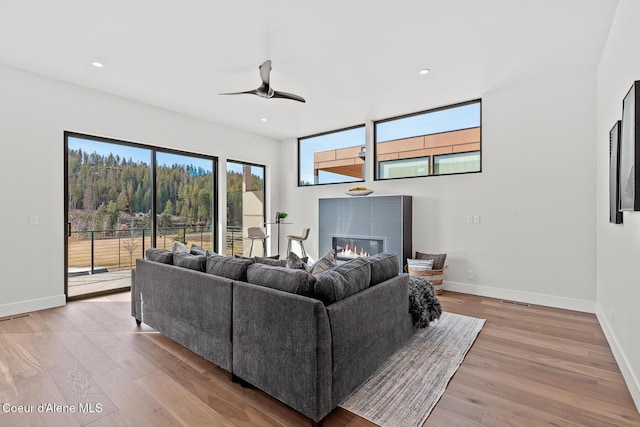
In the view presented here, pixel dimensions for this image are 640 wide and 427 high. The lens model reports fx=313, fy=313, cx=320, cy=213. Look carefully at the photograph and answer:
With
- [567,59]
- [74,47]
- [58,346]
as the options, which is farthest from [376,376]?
[74,47]

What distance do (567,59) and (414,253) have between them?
10.0ft

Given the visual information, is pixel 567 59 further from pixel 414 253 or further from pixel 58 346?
pixel 58 346

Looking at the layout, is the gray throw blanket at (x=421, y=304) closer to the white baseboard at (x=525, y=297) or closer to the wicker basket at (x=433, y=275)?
the wicker basket at (x=433, y=275)

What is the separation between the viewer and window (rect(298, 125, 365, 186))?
19.3 feet

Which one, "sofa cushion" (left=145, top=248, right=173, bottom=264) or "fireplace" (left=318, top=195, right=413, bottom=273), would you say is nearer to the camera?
"sofa cushion" (left=145, top=248, right=173, bottom=264)

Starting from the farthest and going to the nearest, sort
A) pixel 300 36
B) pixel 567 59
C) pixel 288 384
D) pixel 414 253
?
pixel 414 253 < pixel 567 59 < pixel 300 36 < pixel 288 384

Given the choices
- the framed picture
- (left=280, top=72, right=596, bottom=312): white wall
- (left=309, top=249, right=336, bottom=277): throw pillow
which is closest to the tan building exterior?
(left=280, top=72, right=596, bottom=312): white wall

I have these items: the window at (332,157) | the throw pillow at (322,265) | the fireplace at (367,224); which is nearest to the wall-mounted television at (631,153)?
the throw pillow at (322,265)

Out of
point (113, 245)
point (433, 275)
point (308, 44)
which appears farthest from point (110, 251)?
point (433, 275)

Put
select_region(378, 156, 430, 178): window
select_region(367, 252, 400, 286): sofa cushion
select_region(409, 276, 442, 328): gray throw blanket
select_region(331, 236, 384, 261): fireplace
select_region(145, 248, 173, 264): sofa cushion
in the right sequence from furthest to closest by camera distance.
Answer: select_region(331, 236, 384, 261): fireplace, select_region(378, 156, 430, 178): window, select_region(145, 248, 173, 264): sofa cushion, select_region(409, 276, 442, 328): gray throw blanket, select_region(367, 252, 400, 286): sofa cushion

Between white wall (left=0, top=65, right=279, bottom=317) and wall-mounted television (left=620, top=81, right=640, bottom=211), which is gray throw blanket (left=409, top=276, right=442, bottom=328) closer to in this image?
wall-mounted television (left=620, top=81, right=640, bottom=211)

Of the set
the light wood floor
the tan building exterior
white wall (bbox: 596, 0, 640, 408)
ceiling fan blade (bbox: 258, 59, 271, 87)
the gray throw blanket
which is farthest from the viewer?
the tan building exterior

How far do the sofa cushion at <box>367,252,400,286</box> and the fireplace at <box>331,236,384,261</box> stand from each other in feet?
8.16

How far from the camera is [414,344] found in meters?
2.77
